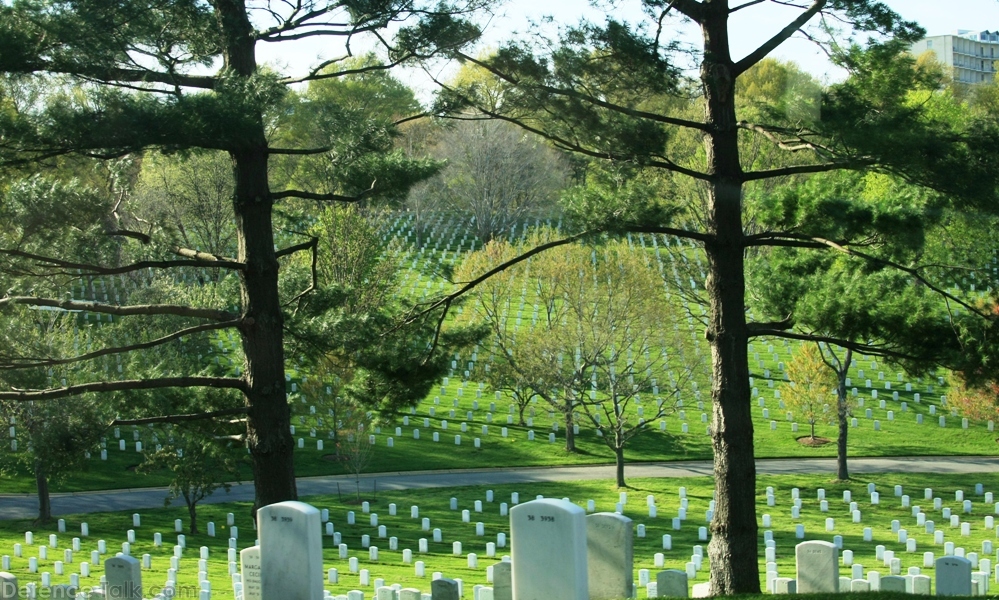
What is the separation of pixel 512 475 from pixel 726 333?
62.0 feet

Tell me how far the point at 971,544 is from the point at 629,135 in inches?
561

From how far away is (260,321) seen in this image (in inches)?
377

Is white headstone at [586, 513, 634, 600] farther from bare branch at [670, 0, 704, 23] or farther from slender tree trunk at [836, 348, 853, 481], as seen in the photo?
slender tree trunk at [836, 348, 853, 481]

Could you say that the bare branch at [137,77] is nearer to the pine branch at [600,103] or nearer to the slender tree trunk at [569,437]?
the pine branch at [600,103]

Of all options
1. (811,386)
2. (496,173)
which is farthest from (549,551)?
(496,173)

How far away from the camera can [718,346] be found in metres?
9.62

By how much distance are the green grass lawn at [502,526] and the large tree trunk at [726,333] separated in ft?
19.9

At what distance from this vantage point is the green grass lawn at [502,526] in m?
17.8

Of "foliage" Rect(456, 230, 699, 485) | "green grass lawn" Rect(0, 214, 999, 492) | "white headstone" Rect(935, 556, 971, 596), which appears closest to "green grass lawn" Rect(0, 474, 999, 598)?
"foliage" Rect(456, 230, 699, 485)

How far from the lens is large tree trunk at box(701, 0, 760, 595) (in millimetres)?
9391

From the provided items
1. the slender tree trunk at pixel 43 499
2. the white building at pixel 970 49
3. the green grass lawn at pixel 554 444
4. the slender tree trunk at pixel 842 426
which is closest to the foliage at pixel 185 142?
the slender tree trunk at pixel 43 499

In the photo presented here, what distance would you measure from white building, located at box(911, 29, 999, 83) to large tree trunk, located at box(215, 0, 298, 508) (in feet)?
457

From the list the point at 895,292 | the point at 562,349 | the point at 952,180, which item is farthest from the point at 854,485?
the point at 952,180

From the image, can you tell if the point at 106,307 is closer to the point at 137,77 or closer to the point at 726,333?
the point at 137,77
